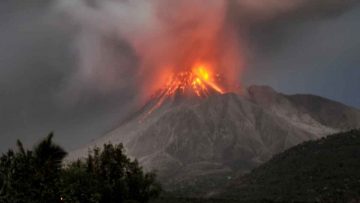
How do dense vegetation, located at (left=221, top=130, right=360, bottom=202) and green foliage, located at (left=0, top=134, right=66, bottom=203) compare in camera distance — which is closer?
green foliage, located at (left=0, top=134, right=66, bottom=203)

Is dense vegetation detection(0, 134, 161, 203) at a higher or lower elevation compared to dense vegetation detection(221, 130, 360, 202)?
lower

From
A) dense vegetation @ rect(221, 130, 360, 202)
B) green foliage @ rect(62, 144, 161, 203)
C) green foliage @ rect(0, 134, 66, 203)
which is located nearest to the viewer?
green foliage @ rect(0, 134, 66, 203)

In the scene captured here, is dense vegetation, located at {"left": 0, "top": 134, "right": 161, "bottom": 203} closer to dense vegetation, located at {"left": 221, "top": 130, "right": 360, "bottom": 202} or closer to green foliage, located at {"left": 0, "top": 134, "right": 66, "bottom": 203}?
green foliage, located at {"left": 0, "top": 134, "right": 66, "bottom": 203}

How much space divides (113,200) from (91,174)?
4.30 meters

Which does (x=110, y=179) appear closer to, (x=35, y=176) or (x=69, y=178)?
(x=69, y=178)

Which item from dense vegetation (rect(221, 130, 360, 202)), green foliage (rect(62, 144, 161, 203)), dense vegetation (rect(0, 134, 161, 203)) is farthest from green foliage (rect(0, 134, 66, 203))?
dense vegetation (rect(221, 130, 360, 202))

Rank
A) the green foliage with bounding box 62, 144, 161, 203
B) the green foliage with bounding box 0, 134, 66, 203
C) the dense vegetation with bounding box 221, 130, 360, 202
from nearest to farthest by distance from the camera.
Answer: the green foliage with bounding box 0, 134, 66, 203 < the green foliage with bounding box 62, 144, 161, 203 < the dense vegetation with bounding box 221, 130, 360, 202

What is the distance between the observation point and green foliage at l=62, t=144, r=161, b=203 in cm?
5888

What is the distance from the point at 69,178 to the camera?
190 feet

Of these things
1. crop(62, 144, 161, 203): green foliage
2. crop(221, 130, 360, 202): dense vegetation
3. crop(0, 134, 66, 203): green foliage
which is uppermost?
crop(221, 130, 360, 202): dense vegetation

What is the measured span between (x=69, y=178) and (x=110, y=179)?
7288mm

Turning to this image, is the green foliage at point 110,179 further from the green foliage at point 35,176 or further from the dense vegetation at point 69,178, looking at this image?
the green foliage at point 35,176

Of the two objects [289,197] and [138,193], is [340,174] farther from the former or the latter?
[138,193]

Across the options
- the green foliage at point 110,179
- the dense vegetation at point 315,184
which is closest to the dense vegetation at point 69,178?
the green foliage at point 110,179
